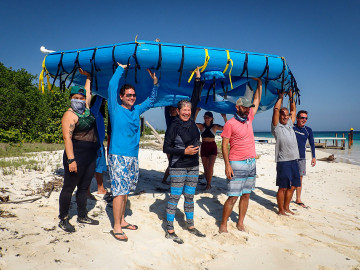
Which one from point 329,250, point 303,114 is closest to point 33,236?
point 329,250

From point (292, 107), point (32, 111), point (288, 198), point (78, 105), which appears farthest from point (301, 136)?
point (32, 111)

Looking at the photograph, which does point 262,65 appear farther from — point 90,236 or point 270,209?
point 90,236

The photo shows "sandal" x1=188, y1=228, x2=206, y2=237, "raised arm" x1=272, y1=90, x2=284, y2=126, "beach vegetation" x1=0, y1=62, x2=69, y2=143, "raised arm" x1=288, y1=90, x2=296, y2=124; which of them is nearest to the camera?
"sandal" x1=188, y1=228, x2=206, y2=237

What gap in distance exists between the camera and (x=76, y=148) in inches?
115

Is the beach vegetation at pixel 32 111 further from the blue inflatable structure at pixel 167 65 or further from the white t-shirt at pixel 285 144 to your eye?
the white t-shirt at pixel 285 144

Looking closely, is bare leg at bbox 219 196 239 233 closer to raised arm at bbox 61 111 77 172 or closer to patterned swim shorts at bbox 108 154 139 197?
patterned swim shorts at bbox 108 154 139 197

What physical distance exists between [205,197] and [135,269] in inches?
105

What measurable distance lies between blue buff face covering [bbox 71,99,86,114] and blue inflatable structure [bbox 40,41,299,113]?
54 cm

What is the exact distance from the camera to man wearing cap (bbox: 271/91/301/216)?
4.18 metres

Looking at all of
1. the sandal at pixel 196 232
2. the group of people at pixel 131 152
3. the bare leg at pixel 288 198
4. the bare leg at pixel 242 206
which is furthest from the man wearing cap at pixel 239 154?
the bare leg at pixel 288 198

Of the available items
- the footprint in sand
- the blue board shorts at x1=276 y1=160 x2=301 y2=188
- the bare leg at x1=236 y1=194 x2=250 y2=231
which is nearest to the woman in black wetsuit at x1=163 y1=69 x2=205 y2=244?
the bare leg at x1=236 y1=194 x2=250 y2=231

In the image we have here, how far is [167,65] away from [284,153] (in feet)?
8.68

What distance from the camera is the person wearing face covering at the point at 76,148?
9.25 feet

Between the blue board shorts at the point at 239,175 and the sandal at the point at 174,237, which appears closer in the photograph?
the sandal at the point at 174,237
